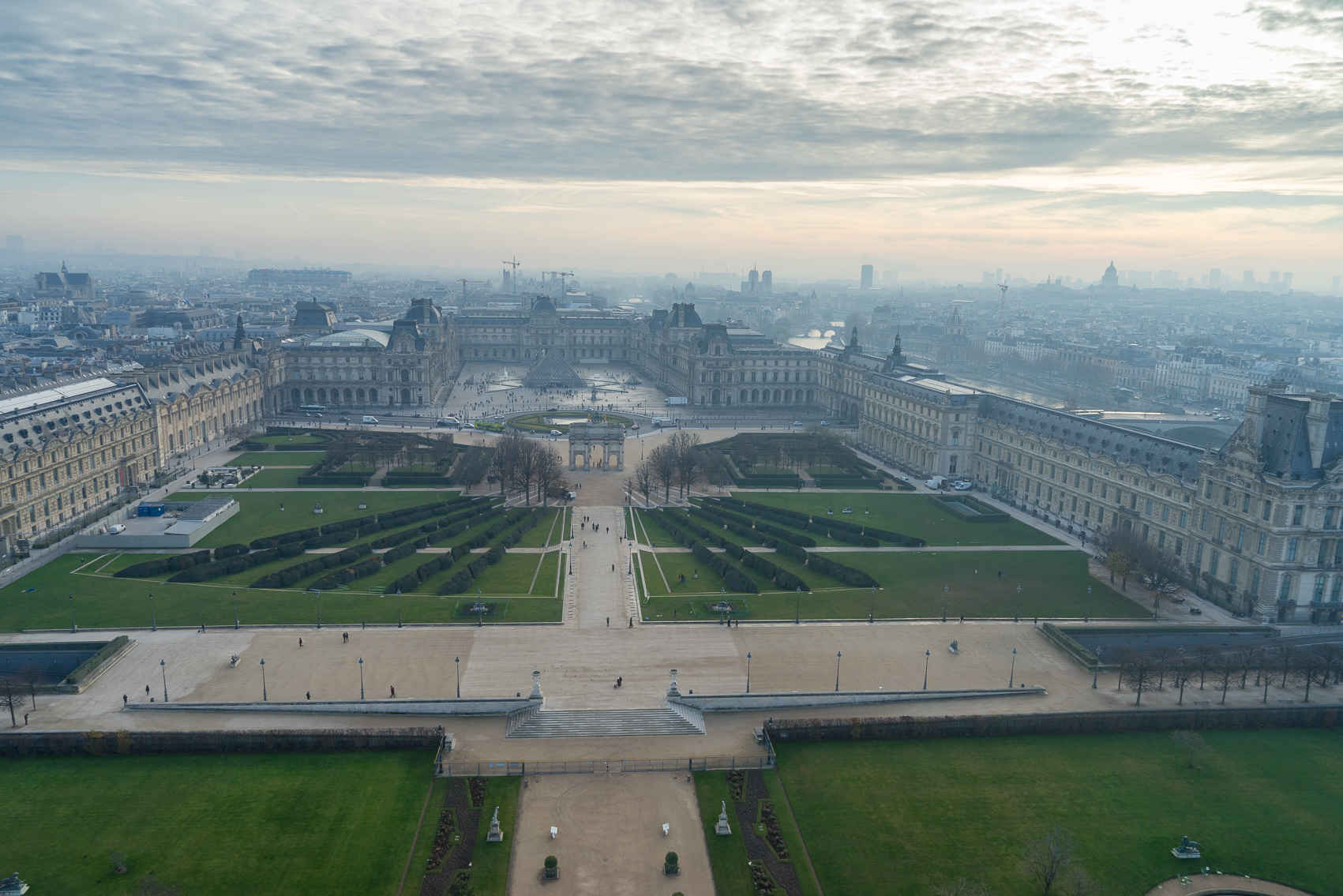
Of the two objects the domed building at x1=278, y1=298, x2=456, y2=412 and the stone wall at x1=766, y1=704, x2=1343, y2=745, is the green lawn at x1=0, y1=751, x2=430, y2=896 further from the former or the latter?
the domed building at x1=278, y1=298, x2=456, y2=412

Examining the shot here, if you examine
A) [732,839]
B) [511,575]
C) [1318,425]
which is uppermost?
[1318,425]

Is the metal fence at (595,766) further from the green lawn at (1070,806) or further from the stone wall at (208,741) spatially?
the stone wall at (208,741)

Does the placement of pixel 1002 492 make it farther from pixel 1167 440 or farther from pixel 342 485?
pixel 342 485

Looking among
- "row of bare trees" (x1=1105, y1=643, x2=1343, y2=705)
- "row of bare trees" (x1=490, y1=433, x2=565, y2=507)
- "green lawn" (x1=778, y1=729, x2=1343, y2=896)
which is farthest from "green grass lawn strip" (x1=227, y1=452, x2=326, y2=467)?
"row of bare trees" (x1=1105, y1=643, x2=1343, y2=705)

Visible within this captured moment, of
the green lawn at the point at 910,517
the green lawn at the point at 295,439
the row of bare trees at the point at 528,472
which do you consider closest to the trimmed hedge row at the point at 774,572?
the green lawn at the point at 910,517

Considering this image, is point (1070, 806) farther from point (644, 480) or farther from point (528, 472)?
point (528, 472)

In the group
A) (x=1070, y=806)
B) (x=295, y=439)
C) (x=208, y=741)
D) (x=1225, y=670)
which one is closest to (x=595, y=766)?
(x=208, y=741)

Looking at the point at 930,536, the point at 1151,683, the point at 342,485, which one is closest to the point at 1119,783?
the point at 1151,683
